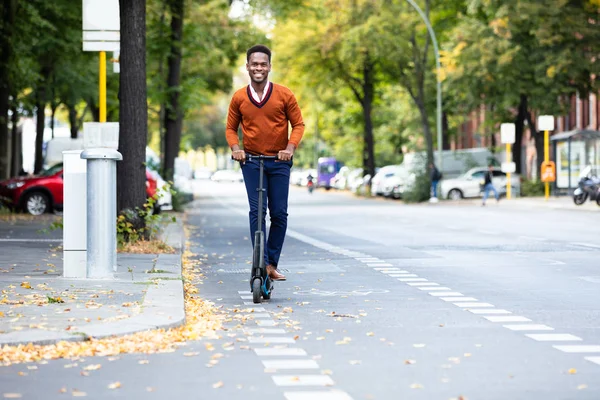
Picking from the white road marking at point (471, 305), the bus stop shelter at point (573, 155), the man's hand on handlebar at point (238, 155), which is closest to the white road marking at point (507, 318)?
the white road marking at point (471, 305)

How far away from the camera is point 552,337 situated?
895 cm

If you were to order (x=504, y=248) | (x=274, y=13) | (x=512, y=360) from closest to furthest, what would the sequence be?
(x=512, y=360) < (x=504, y=248) < (x=274, y=13)

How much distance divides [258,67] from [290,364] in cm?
422

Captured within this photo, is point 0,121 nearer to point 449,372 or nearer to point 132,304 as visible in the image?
point 132,304

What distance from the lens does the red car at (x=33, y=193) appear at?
1368 inches

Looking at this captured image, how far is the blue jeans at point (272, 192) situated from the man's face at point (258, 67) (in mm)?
711

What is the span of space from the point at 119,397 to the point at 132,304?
4002mm

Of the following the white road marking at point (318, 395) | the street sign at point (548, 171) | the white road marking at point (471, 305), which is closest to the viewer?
the white road marking at point (318, 395)

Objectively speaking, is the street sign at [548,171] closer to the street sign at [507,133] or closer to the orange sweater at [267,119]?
the street sign at [507,133]

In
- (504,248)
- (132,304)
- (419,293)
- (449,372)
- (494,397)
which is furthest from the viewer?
(504,248)

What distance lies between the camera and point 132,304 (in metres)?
10.6

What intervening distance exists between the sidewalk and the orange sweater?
1.44m

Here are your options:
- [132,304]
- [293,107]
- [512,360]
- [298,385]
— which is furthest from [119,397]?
[293,107]

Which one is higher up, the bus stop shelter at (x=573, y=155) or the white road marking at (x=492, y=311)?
the bus stop shelter at (x=573, y=155)
